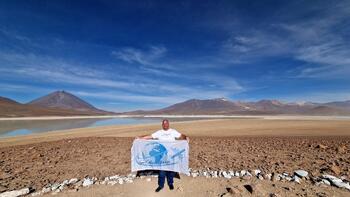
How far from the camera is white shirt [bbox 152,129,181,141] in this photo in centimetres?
832

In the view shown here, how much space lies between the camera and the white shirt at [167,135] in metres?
8.32

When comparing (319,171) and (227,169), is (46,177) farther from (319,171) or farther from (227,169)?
(319,171)

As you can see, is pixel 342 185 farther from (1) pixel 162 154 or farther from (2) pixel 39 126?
(2) pixel 39 126

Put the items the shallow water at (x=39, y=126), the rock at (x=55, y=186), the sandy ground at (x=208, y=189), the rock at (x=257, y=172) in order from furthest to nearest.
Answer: the shallow water at (x=39, y=126) → the rock at (x=257, y=172) → the rock at (x=55, y=186) → the sandy ground at (x=208, y=189)

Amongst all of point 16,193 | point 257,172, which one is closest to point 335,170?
point 257,172

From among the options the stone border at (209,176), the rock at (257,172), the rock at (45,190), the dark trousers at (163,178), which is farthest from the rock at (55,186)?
the rock at (257,172)

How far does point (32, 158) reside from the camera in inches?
484

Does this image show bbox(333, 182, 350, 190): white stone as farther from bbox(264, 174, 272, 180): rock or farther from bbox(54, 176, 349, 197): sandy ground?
bbox(264, 174, 272, 180): rock

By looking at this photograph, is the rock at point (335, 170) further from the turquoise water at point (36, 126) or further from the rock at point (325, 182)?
the turquoise water at point (36, 126)

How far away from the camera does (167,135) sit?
8.34 meters

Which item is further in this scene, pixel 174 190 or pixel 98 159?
pixel 98 159

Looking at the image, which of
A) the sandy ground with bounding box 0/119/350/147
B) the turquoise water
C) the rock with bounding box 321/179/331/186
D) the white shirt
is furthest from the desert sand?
the turquoise water

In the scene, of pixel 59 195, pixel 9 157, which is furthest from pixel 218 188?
pixel 9 157

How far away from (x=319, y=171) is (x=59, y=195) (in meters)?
8.51
